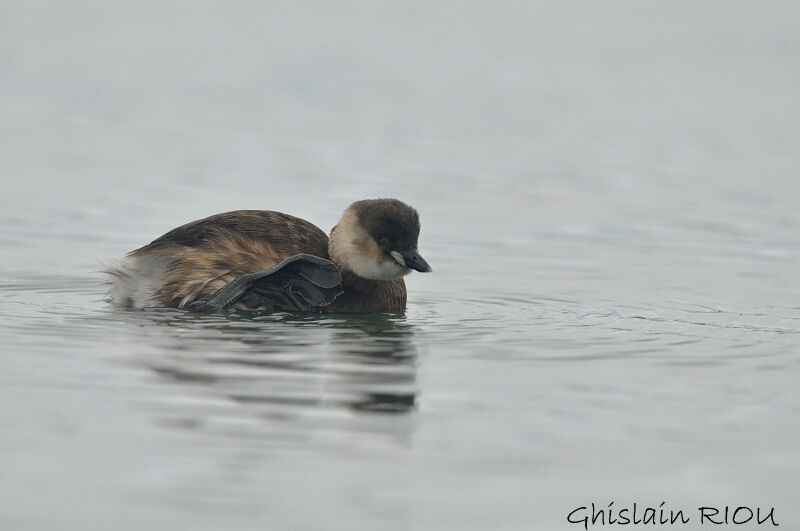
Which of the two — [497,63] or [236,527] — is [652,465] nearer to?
[236,527]

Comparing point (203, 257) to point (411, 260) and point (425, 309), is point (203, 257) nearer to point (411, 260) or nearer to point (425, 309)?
point (411, 260)

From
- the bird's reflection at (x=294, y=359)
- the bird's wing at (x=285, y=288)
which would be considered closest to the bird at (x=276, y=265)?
the bird's wing at (x=285, y=288)

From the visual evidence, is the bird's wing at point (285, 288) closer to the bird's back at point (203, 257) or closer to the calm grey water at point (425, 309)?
the bird's back at point (203, 257)

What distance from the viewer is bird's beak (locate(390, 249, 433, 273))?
28.0 feet

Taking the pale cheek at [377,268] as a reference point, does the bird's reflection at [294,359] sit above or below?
below

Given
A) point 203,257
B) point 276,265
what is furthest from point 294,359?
point 203,257

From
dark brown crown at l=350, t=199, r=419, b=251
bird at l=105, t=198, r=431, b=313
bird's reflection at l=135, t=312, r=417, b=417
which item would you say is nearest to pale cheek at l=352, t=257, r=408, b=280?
bird at l=105, t=198, r=431, b=313

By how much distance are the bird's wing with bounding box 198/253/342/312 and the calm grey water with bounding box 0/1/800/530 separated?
8.6 inches

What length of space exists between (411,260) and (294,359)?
1.71 meters

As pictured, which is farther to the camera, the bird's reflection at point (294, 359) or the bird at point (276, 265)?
the bird at point (276, 265)

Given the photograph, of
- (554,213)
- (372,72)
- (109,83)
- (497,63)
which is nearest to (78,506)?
(554,213)

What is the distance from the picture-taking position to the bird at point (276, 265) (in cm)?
841

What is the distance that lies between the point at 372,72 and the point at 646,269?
608 inches

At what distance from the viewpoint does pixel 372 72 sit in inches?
1010
